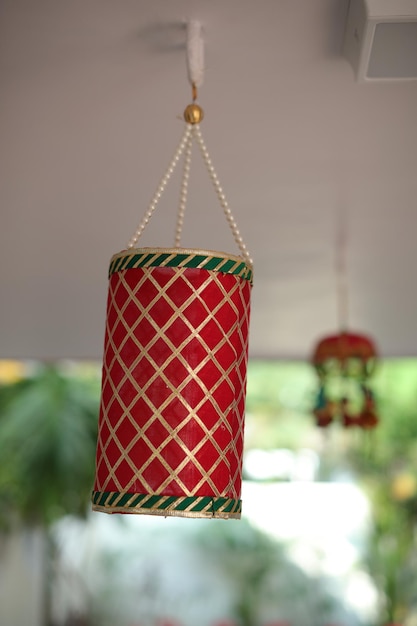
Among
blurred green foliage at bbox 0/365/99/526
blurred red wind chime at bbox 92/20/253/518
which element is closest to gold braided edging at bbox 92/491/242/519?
blurred red wind chime at bbox 92/20/253/518

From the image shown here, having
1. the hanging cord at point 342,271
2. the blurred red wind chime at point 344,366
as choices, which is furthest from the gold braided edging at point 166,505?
the blurred red wind chime at point 344,366

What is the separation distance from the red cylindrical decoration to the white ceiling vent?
0.45 metres

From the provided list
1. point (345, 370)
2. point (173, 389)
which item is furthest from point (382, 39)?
point (345, 370)

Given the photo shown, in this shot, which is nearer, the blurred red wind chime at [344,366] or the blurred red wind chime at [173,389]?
the blurred red wind chime at [173,389]

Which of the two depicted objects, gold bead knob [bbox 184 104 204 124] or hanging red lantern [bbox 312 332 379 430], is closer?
gold bead knob [bbox 184 104 204 124]

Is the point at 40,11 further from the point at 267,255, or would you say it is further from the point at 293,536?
the point at 293,536

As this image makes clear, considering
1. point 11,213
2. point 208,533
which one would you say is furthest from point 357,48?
point 208,533

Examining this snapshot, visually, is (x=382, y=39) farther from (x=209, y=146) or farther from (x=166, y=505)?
(x=166, y=505)

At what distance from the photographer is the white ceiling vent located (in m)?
1.33

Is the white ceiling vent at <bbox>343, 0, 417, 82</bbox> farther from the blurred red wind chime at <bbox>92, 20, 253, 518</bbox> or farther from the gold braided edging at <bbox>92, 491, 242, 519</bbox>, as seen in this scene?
the gold braided edging at <bbox>92, 491, 242, 519</bbox>

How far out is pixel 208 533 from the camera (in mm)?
7742

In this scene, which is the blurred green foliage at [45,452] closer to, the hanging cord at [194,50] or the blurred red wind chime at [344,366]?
the blurred red wind chime at [344,366]

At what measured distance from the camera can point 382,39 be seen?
1.45 meters

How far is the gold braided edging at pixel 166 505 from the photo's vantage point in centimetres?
107
